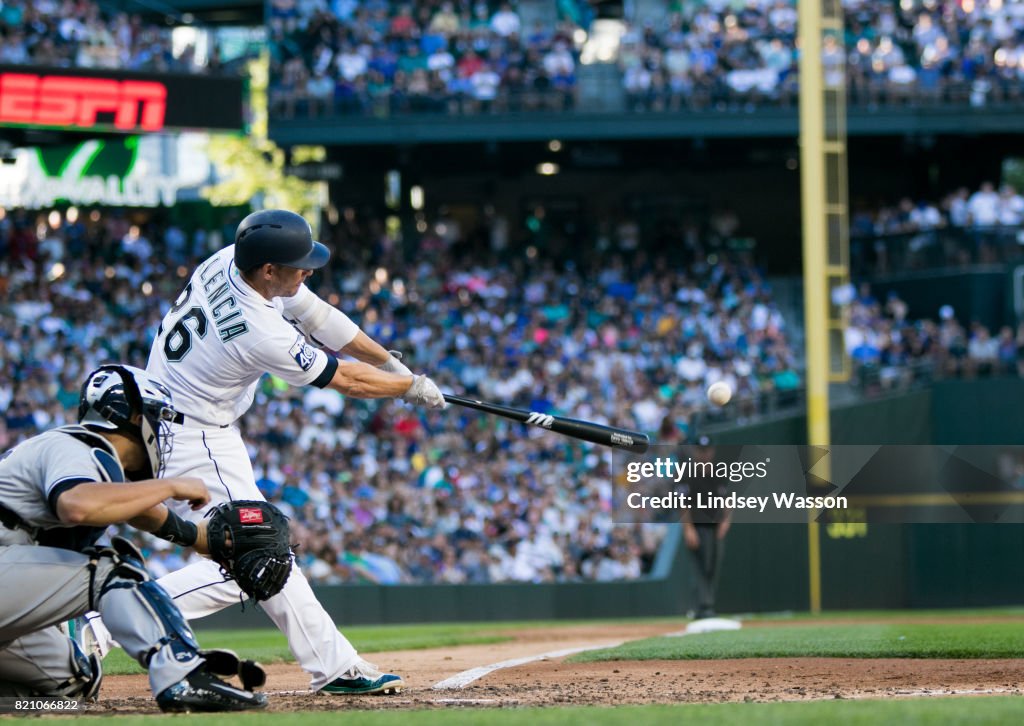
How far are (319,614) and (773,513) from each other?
420 inches

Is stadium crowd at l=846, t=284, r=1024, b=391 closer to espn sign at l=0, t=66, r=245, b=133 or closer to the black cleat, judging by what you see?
espn sign at l=0, t=66, r=245, b=133

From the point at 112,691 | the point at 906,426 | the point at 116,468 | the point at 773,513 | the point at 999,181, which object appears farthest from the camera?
the point at 999,181

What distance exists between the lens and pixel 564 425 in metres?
7.14

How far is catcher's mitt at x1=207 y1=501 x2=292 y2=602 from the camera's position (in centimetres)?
569

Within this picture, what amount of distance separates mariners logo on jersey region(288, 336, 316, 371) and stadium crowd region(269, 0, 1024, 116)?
16.8m

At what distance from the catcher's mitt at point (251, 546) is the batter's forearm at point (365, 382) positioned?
0.71 m

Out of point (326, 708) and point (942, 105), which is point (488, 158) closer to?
point (942, 105)

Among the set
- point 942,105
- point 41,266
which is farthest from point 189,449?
point 942,105

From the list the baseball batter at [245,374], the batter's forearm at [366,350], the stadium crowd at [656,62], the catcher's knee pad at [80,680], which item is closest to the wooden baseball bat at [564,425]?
the batter's forearm at [366,350]

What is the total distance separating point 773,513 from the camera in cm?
1602

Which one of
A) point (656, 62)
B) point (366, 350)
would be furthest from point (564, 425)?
point (656, 62)

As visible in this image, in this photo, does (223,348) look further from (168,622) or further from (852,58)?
(852,58)

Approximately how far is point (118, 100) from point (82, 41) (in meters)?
1.67

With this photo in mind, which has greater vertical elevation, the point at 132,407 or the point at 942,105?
the point at 942,105
